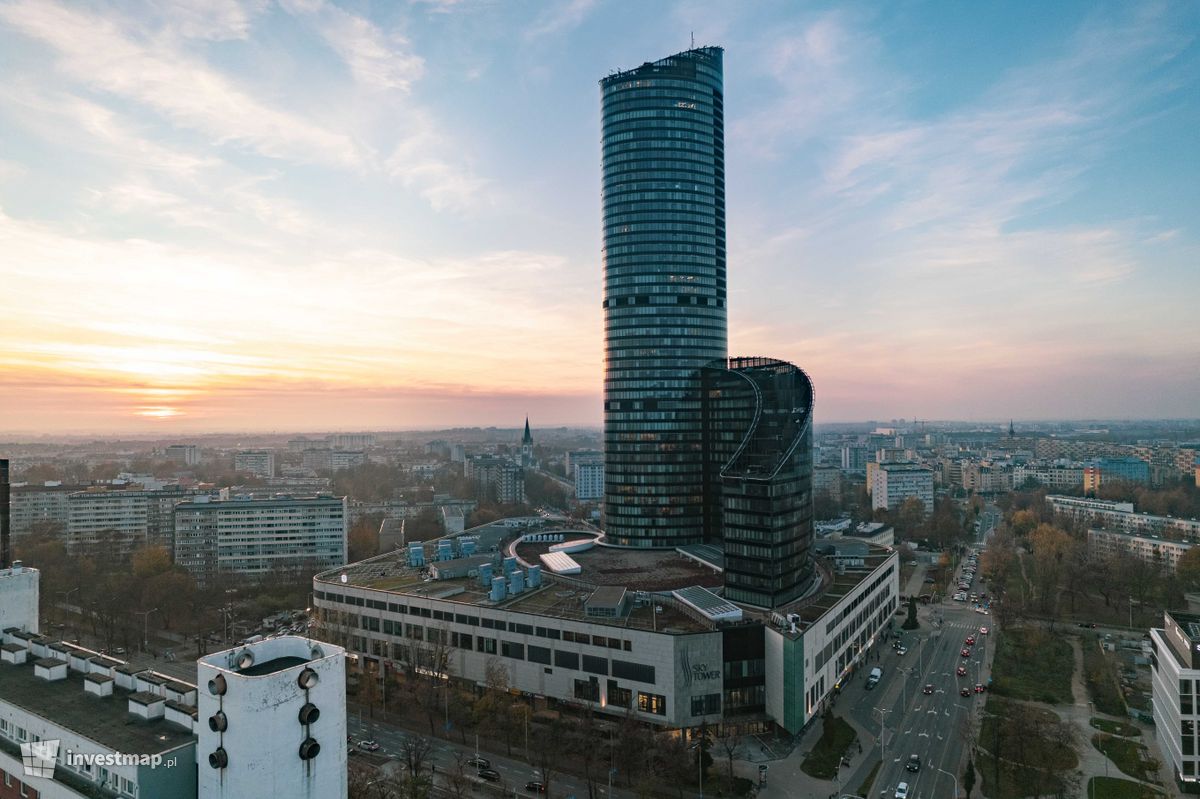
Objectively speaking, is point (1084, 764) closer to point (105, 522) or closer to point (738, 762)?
point (738, 762)

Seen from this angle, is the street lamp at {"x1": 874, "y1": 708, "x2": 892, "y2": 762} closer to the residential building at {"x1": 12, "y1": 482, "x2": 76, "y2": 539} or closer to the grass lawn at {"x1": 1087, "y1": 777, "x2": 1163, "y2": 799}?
the grass lawn at {"x1": 1087, "y1": 777, "x2": 1163, "y2": 799}

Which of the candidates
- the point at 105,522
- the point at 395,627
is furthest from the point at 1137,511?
the point at 105,522

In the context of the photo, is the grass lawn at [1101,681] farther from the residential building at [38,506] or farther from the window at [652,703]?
the residential building at [38,506]

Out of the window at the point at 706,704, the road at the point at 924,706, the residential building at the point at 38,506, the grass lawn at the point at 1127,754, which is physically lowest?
the road at the point at 924,706

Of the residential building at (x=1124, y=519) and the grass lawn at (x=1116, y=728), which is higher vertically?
the residential building at (x=1124, y=519)

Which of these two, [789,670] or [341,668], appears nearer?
[341,668]

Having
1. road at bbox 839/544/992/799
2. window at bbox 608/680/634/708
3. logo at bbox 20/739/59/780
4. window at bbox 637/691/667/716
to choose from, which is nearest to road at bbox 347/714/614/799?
window at bbox 608/680/634/708

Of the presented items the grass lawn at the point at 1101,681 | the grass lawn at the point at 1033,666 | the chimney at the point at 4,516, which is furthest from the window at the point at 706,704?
the chimney at the point at 4,516
